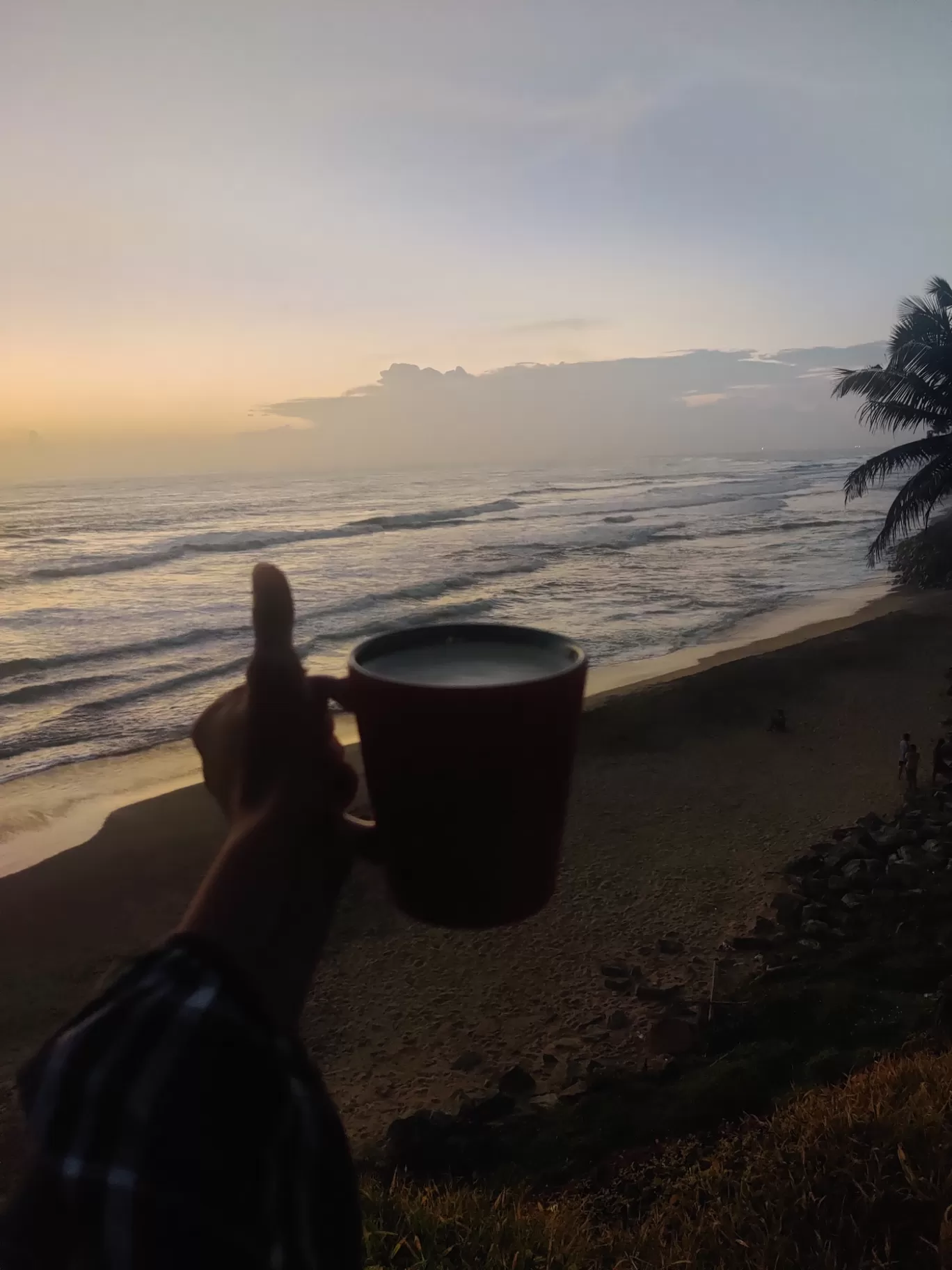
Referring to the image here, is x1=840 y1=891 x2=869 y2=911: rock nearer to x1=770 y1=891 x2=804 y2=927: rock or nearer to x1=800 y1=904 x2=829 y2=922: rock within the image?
x1=800 y1=904 x2=829 y2=922: rock

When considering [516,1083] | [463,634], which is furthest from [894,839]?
[463,634]

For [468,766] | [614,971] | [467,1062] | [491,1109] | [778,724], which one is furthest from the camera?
[778,724]

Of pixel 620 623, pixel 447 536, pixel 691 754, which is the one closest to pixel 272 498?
pixel 447 536

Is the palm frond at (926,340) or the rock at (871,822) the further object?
the palm frond at (926,340)

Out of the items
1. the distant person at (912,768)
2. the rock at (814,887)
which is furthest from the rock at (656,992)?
the distant person at (912,768)

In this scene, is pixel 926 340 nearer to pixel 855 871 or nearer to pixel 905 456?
pixel 905 456

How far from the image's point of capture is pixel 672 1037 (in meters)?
3.86

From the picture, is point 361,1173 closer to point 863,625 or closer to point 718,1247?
point 718,1247

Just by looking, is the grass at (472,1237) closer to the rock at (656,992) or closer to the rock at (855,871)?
the rock at (656,992)

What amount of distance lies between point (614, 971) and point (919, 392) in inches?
480

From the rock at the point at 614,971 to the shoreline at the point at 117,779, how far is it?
5.15 ft

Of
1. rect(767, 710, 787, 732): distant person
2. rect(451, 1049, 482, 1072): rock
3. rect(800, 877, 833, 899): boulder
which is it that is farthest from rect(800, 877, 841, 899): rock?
rect(767, 710, 787, 732): distant person

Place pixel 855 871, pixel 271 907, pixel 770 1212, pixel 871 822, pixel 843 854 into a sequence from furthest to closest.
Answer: pixel 871 822 < pixel 843 854 < pixel 855 871 < pixel 770 1212 < pixel 271 907

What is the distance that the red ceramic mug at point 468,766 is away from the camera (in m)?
0.83
